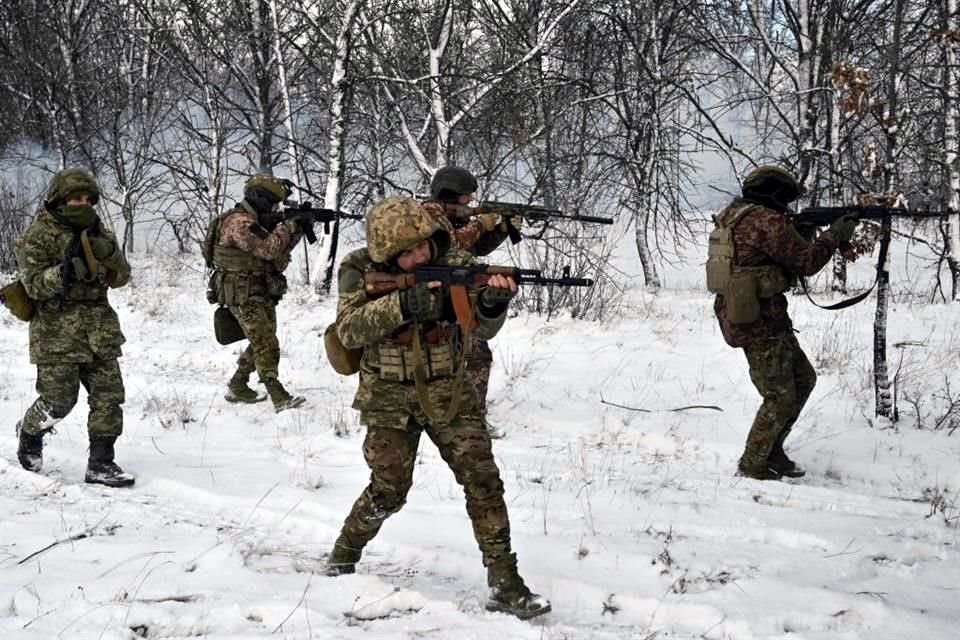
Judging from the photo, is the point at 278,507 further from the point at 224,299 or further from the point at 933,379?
the point at 933,379

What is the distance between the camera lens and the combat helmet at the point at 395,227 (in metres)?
3.00

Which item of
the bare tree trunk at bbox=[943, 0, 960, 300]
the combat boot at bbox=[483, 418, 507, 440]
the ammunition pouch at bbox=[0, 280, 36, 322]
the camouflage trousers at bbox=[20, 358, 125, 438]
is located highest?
the bare tree trunk at bbox=[943, 0, 960, 300]

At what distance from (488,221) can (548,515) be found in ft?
6.98

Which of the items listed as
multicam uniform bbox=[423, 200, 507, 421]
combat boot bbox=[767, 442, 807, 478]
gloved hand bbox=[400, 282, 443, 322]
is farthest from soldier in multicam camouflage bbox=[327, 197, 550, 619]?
combat boot bbox=[767, 442, 807, 478]

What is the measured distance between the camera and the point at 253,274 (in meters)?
6.40

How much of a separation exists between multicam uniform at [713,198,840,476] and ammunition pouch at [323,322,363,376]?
2.52m

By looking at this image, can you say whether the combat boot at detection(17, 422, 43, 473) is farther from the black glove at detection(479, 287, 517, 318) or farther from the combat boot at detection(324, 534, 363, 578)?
the black glove at detection(479, 287, 517, 318)

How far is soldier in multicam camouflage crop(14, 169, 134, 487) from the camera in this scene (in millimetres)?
4535

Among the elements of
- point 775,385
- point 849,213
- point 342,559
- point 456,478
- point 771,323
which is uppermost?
point 849,213

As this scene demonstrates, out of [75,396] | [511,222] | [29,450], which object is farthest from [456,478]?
[29,450]

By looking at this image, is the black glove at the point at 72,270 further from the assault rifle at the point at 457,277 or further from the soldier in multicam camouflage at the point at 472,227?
the assault rifle at the point at 457,277

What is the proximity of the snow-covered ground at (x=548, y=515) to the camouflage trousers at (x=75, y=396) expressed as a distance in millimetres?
371

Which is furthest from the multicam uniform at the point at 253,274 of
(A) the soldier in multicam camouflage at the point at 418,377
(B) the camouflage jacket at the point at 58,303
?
(A) the soldier in multicam camouflage at the point at 418,377

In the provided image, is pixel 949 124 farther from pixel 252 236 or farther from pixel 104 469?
pixel 104 469
